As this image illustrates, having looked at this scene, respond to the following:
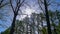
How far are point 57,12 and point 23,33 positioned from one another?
43.7 ft

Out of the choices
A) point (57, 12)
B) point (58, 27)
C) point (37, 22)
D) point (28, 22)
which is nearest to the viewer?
point (57, 12)

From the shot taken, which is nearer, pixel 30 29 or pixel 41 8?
pixel 41 8

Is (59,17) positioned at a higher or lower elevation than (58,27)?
higher

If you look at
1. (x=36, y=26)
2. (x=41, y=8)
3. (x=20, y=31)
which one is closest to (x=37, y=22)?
(x=36, y=26)

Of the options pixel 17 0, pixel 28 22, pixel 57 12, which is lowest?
pixel 28 22

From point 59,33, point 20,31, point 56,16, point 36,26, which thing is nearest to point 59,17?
point 56,16

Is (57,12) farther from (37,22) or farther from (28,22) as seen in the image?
(28,22)

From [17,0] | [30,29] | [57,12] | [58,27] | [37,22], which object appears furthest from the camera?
[30,29]

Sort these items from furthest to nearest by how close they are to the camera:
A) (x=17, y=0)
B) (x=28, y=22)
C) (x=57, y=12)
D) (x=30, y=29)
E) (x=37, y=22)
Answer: (x=30, y=29)
(x=28, y=22)
(x=37, y=22)
(x=57, y=12)
(x=17, y=0)

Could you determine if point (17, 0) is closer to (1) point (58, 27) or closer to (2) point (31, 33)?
(1) point (58, 27)

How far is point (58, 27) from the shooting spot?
32656 millimetres

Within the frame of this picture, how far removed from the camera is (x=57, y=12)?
30.0 meters

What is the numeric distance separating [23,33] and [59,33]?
10.8 metres

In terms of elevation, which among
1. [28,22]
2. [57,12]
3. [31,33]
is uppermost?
[57,12]
